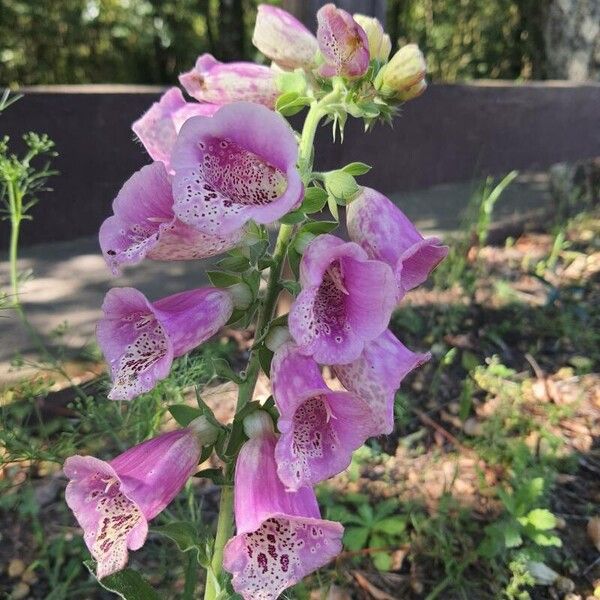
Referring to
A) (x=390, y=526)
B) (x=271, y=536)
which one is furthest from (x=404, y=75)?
(x=390, y=526)

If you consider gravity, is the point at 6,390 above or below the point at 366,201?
below

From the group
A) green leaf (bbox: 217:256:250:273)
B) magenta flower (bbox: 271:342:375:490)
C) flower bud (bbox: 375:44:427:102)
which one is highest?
flower bud (bbox: 375:44:427:102)

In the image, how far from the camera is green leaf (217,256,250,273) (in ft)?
2.79

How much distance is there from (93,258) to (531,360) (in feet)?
5.03

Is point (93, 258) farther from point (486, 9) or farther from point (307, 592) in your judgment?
point (486, 9)

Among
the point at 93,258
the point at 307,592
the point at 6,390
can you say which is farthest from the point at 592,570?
the point at 93,258

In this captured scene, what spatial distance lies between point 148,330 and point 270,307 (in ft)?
0.55

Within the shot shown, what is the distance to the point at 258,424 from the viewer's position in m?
0.86

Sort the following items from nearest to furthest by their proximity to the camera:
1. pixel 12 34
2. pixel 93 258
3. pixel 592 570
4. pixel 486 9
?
pixel 592 570 < pixel 93 258 < pixel 12 34 < pixel 486 9

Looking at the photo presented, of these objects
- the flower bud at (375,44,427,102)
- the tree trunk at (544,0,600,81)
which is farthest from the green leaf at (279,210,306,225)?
the tree trunk at (544,0,600,81)

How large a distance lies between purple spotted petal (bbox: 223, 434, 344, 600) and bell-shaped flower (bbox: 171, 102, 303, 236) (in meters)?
0.31

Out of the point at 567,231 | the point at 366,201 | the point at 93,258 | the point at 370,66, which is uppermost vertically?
the point at 370,66

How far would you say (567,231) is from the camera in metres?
3.51

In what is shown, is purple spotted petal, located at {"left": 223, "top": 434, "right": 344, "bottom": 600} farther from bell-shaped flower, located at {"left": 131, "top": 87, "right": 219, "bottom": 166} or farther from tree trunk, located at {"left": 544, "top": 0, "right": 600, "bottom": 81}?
tree trunk, located at {"left": 544, "top": 0, "right": 600, "bottom": 81}
